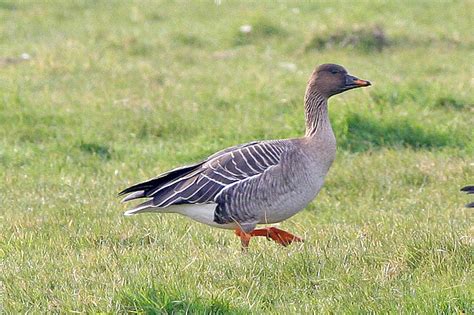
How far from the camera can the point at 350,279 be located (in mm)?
5336

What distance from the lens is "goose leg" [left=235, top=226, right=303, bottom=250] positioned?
6352 millimetres

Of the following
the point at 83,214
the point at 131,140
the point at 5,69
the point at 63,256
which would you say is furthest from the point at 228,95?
the point at 63,256

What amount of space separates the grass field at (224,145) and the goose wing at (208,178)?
296mm

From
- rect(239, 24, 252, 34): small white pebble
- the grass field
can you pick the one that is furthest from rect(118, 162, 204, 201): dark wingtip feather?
rect(239, 24, 252, 34): small white pebble

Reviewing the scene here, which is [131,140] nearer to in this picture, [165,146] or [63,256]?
[165,146]

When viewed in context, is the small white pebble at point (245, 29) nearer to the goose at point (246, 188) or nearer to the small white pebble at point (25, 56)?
the small white pebble at point (25, 56)

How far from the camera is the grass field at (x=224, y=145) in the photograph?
525 centimetres

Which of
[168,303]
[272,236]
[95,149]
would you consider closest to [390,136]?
[95,149]

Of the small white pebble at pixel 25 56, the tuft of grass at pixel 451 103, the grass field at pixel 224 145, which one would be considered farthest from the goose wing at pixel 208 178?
the small white pebble at pixel 25 56

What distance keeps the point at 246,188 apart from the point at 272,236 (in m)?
0.38

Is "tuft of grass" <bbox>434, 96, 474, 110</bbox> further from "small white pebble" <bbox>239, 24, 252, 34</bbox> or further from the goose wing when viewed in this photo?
"small white pebble" <bbox>239, 24, 252, 34</bbox>

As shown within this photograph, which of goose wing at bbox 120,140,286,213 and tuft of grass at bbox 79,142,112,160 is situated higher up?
goose wing at bbox 120,140,286,213

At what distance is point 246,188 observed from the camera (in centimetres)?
647

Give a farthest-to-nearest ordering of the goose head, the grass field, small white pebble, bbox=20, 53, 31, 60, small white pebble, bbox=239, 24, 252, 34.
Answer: small white pebble, bbox=239, 24, 252, 34 → small white pebble, bbox=20, 53, 31, 60 → the goose head → the grass field
